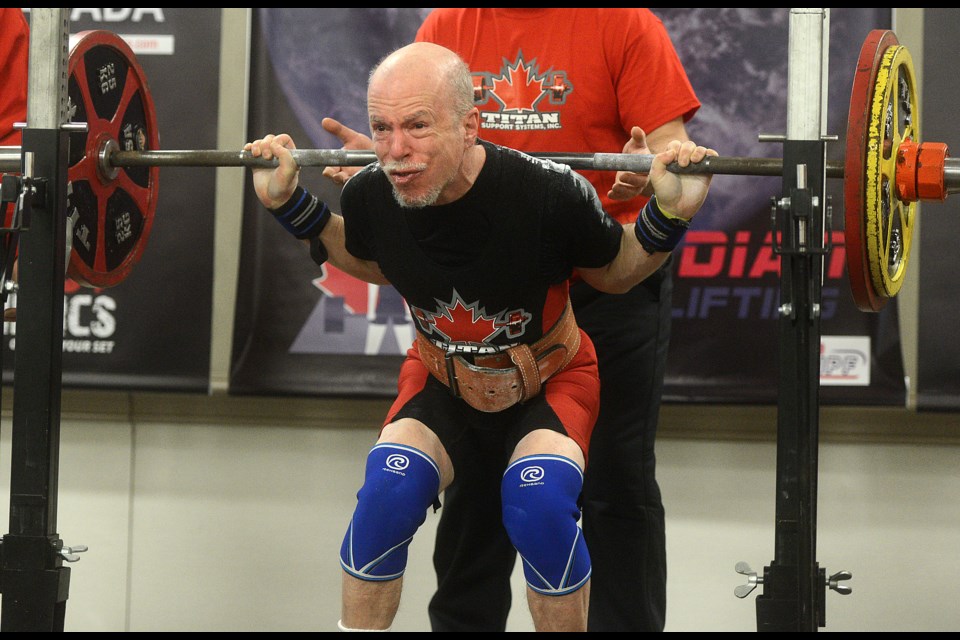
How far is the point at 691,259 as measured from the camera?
3496mm

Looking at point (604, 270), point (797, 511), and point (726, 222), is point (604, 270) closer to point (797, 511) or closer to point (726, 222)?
point (797, 511)

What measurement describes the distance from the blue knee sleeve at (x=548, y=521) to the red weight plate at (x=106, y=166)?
1.26 m

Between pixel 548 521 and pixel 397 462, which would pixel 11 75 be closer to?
pixel 397 462

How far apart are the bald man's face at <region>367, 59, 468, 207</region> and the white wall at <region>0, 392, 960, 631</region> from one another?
1645 millimetres

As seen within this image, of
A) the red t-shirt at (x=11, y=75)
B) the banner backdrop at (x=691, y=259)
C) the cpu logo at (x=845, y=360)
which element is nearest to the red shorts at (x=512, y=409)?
the banner backdrop at (x=691, y=259)

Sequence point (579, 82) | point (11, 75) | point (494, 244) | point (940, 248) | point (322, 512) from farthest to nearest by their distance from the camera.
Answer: point (322, 512)
point (940, 248)
point (11, 75)
point (579, 82)
point (494, 244)

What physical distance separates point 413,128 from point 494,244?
300mm

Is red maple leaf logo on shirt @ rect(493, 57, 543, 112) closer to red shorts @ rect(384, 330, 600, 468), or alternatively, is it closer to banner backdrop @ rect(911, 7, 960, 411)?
red shorts @ rect(384, 330, 600, 468)

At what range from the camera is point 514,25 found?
2795mm

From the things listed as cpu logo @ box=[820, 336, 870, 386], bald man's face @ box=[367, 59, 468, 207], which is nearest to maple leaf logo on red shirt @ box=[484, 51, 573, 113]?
bald man's face @ box=[367, 59, 468, 207]

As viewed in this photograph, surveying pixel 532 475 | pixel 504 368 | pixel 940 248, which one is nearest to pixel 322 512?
pixel 504 368

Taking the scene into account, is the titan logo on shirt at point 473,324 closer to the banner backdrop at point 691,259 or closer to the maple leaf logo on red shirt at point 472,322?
the maple leaf logo on red shirt at point 472,322

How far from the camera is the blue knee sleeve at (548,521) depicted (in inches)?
87.4

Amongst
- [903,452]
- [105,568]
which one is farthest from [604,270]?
[105,568]
